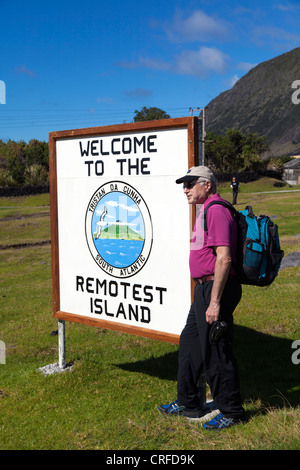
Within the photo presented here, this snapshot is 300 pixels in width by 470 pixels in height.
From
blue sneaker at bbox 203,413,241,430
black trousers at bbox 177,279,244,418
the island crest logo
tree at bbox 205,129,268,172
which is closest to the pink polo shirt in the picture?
black trousers at bbox 177,279,244,418

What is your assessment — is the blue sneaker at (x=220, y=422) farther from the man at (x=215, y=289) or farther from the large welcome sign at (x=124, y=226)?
the large welcome sign at (x=124, y=226)

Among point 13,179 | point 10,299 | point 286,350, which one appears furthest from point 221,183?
point 286,350

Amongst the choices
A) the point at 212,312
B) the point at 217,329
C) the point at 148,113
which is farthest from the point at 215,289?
the point at 148,113

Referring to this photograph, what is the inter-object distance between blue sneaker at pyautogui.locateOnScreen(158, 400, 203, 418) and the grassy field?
72mm

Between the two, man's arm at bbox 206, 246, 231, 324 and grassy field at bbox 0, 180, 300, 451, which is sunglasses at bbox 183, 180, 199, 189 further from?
grassy field at bbox 0, 180, 300, 451

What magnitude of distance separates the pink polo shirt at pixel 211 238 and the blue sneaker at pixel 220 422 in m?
1.22

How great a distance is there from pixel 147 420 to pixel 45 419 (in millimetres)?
983

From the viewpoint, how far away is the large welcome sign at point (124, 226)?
4664 mm

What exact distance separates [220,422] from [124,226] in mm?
2170

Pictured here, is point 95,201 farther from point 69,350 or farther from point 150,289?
point 69,350

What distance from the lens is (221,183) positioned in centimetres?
5222

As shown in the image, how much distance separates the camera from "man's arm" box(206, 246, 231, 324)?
12.3 ft

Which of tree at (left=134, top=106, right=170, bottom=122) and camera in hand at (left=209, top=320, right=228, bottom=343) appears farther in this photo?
tree at (left=134, top=106, right=170, bottom=122)

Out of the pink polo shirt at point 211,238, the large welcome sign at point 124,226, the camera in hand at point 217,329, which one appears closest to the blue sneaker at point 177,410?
the large welcome sign at point 124,226
